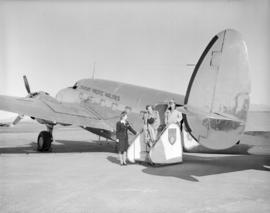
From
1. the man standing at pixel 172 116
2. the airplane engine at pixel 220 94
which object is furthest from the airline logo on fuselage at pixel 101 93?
the airplane engine at pixel 220 94

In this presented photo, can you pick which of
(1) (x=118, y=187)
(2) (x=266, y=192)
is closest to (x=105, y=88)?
(1) (x=118, y=187)

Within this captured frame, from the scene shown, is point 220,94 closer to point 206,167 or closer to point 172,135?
point 172,135

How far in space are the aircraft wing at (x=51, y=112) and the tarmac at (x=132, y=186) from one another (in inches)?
72.5

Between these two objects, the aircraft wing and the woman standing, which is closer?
the woman standing

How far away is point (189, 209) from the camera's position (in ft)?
19.0

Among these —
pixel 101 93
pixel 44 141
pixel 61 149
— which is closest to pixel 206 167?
pixel 44 141

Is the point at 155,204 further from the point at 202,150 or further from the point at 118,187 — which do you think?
the point at 202,150

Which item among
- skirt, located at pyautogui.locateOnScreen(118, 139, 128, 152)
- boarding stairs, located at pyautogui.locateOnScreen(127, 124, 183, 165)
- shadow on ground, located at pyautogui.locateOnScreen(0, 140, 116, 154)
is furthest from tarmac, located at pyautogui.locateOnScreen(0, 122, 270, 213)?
shadow on ground, located at pyautogui.locateOnScreen(0, 140, 116, 154)

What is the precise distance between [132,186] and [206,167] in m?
3.45

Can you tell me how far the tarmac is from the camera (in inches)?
236

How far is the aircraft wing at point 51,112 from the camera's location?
12.8 meters

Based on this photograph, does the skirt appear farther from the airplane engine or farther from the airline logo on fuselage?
the airline logo on fuselage

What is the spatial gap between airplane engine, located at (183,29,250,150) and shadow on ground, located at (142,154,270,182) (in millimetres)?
1301

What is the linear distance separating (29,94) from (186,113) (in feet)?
32.9
